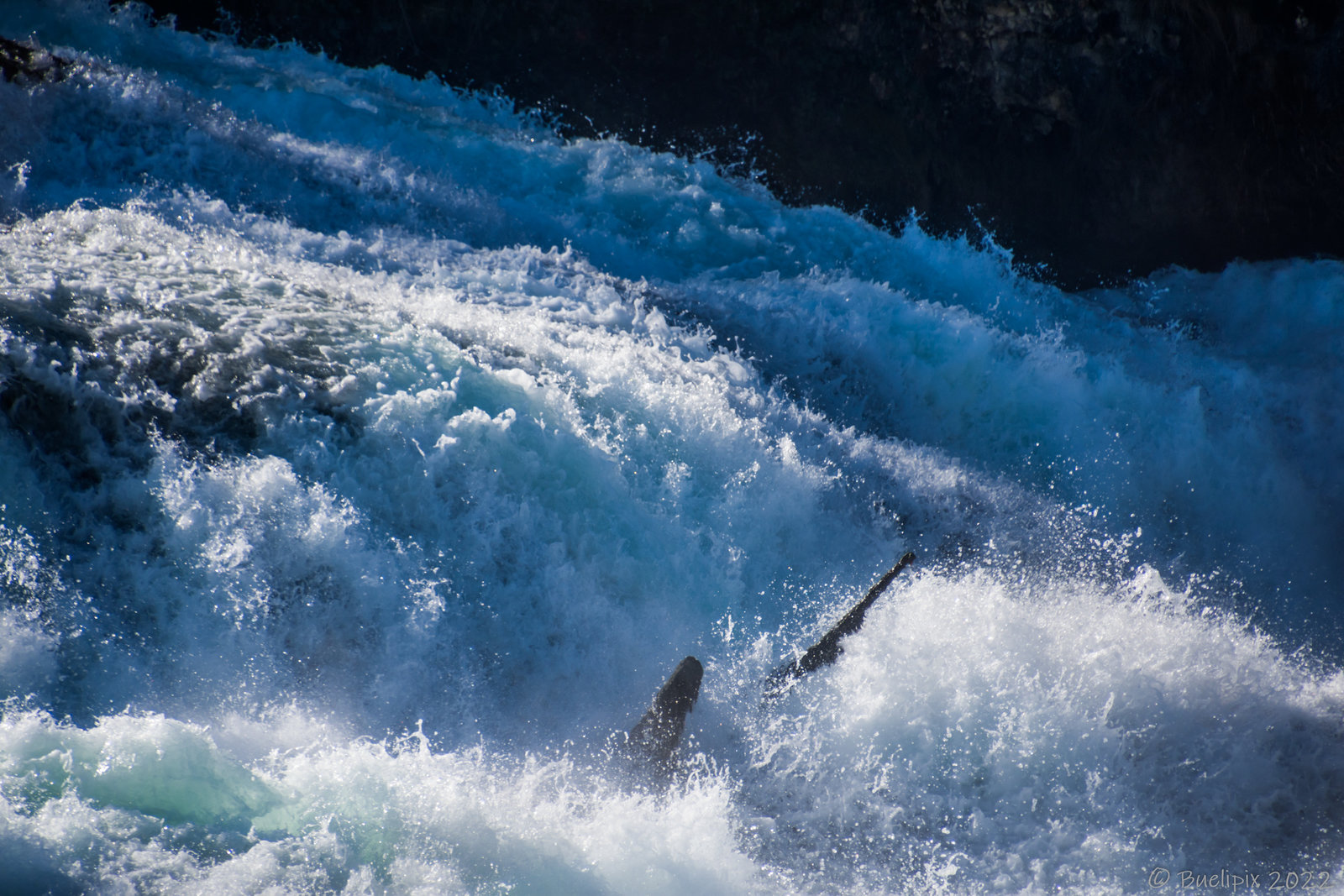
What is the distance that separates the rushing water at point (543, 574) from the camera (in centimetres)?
373

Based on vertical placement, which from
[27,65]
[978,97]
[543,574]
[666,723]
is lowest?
[666,723]

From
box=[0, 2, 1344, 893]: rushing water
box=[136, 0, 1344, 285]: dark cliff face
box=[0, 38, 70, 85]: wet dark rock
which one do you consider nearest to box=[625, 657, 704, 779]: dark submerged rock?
box=[0, 2, 1344, 893]: rushing water

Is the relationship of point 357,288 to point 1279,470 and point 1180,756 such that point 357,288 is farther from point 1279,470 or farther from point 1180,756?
point 1279,470

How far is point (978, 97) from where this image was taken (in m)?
10.8

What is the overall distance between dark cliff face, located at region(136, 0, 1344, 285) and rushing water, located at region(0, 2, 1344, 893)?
124 inches

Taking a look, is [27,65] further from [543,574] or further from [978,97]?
[978,97]

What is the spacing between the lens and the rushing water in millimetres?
3732

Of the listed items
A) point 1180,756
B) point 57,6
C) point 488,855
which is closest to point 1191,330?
point 1180,756

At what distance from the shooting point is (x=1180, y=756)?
15.3ft

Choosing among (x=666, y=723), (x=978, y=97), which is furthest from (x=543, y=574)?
(x=978, y=97)

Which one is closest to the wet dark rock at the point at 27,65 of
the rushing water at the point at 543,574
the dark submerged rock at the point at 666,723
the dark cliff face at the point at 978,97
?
the rushing water at the point at 543,574

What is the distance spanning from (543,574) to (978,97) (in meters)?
9.07

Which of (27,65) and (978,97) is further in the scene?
(978,97)

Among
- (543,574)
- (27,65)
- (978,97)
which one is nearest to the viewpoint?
(543,574)
